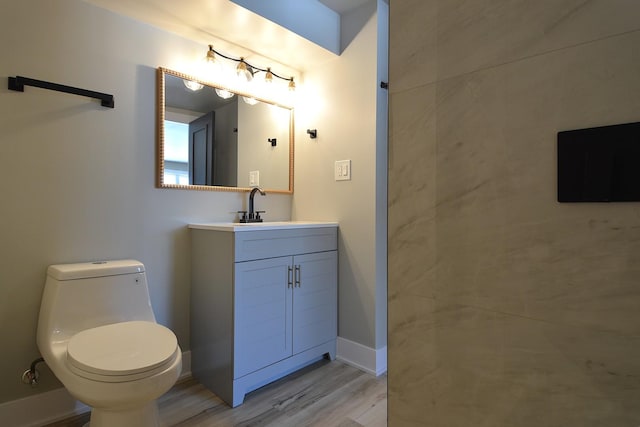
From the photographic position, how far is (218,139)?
7.21 ft

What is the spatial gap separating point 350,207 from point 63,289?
1571 mm

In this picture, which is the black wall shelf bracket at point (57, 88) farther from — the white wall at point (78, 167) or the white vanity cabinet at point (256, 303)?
the white vanity cabinet at point (256, 303)

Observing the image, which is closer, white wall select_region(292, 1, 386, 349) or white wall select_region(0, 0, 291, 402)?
white wall select_region(0, 0, 291, 402)

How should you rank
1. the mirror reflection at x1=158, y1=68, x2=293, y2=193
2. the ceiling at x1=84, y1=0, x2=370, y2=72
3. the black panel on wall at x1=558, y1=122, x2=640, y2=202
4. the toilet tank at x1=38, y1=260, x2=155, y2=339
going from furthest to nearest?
1. the mirror reflection at x1=158, y1=68, x2=293, y2=193
2. the ceiling at x1=84, y1=0, x2=370, y2=72
3. the toilet tank at x1=38, y1=260, x2=155, y2=339
4. the black panel on wall at x1=558, y1=122, x2=640, y2=202

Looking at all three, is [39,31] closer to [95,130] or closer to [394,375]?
[95,130]

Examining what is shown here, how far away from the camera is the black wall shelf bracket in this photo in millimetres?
1456

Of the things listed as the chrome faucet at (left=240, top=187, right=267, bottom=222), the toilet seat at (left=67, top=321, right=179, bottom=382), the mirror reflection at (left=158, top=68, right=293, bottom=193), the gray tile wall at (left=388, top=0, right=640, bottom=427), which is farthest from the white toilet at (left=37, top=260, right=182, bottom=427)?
the gray tile wall at (left=388, top=0, right=640, bottom=427)

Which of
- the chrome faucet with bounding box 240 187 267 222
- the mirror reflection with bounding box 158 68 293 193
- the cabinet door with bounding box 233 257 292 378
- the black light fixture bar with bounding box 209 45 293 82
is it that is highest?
the black light fixture bar with bounding box 209 45 293 82

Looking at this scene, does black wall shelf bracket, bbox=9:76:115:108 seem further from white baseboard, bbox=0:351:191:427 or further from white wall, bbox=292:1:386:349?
white baseboard, bbox=0:351:191:427

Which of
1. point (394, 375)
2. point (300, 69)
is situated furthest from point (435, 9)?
point (300, 69)

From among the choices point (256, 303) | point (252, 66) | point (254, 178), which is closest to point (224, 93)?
point (252, 66)

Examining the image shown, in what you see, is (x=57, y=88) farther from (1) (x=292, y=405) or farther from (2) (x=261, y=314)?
(1) (x=292, y=405)

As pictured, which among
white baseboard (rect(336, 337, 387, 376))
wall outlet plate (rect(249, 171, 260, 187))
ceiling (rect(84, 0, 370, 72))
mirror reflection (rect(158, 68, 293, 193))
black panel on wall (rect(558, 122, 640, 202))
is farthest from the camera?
wall outlet plate (rect(249, 171, 260, 187))

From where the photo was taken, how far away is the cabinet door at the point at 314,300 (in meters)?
1.99
